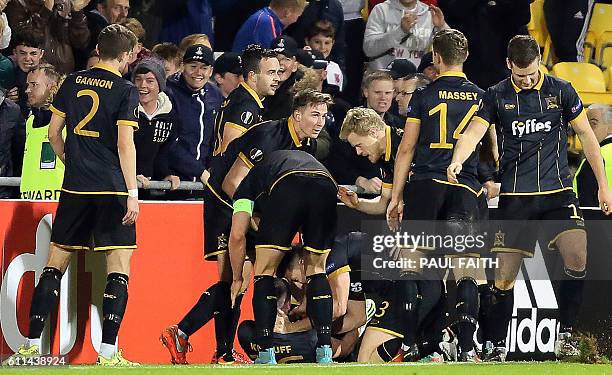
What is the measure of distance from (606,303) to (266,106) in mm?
3386

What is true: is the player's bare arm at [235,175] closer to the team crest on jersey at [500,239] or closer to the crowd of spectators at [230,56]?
the crowd of spectators at [230,56]

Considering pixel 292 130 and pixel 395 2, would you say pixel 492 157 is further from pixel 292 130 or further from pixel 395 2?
pixel 395 2

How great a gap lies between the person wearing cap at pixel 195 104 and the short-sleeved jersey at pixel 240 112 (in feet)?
4.39

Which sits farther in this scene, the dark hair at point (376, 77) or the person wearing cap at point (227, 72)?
the person wearing cap at point (227, 72)

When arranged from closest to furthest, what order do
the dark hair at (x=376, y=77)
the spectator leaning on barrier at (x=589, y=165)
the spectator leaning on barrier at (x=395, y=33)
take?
the spectator leaning on barrier at (x=589, y=165), the dark hair at (x=376, y=77), the spectator leaning on barrier at (x=395, y=33)

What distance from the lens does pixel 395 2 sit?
14.2m

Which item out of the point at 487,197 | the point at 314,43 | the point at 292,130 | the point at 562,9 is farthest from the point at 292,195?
the point at 562,9

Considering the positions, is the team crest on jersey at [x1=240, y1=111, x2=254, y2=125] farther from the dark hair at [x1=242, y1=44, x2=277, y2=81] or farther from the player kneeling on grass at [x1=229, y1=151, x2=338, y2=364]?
the player kneeling on grass at [x1=229, y1=151, x2=338, y2=364]

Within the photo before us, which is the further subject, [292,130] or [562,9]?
[562,9]

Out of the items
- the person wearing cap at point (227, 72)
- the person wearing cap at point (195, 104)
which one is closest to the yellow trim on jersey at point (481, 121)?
the person wearing cap at point (195, 104)

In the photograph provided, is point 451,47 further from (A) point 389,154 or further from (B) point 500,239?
(B) point 500,239

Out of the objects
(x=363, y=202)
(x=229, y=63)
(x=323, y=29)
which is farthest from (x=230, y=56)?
(x=363, y=202)

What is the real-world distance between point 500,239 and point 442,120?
39.2 inches

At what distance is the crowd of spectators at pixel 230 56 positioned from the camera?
459 inches
